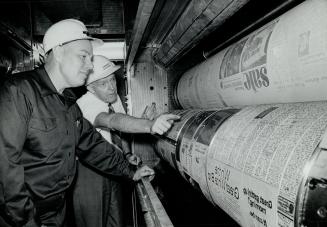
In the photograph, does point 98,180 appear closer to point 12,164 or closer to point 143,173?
point 143,173

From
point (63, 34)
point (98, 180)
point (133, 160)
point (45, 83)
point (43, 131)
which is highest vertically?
point (63, 34)

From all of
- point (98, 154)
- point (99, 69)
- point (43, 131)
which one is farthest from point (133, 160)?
point (43, 131)

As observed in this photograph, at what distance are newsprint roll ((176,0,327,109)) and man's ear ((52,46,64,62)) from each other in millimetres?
861

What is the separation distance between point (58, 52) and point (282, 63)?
1123 mm

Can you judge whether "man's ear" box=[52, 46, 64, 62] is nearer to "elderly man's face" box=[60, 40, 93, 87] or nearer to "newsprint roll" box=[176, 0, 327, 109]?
"elderly man's face" box=[60, 40, 93, 87]

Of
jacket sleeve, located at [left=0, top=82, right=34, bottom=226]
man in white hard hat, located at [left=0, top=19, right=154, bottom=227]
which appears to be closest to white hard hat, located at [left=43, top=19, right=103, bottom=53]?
man in white hard hat, located at [left=0, top=19, right=154, bottom=227]

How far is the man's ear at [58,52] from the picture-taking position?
1.48 meters

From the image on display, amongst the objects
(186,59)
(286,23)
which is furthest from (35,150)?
(186,59)

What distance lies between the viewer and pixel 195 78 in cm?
194

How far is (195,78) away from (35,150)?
44.5 inches

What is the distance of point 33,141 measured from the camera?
129cm

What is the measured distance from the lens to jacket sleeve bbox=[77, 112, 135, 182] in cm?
179

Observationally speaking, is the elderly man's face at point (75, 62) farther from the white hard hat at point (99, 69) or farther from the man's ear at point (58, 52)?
the white hard hat at point (99, 69)

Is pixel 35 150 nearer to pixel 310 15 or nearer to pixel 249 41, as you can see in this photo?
pixel 249 41
